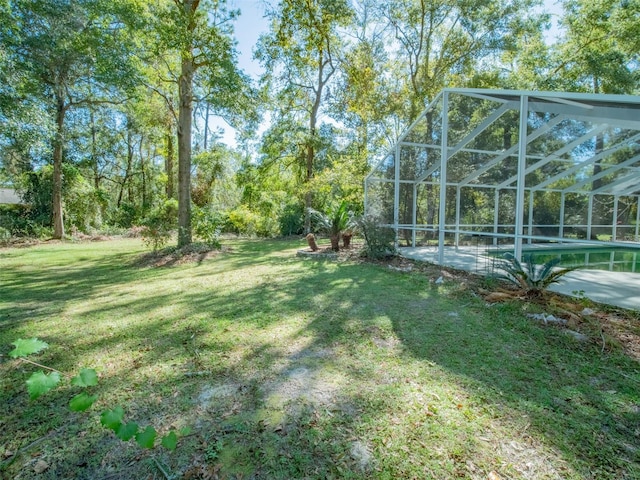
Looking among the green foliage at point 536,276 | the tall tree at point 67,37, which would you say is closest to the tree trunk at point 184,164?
the tall tree at point 67,37

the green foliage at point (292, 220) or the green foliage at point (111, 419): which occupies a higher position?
the green foliage at point (292, 220)

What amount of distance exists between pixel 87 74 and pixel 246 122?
19.6 ft

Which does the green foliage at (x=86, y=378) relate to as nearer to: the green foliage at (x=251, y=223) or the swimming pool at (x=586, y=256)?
the swimming pool at (x=586, y=256)

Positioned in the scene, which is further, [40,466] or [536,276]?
[536,276]

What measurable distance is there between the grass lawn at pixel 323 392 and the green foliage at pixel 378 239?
3638 mm

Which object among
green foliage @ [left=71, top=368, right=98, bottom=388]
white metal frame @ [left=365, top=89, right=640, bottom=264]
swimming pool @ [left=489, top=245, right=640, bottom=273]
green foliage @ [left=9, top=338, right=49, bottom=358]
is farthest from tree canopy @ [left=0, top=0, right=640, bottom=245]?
green foliage @ [left=71, top=368, right=98, bottom=388]

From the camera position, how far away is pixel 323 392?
259 cm

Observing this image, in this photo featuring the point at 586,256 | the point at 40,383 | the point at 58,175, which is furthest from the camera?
the point at 58,175

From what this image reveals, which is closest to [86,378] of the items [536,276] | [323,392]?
[323,392]

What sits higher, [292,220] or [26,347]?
[292,220]

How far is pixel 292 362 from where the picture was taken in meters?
3.09

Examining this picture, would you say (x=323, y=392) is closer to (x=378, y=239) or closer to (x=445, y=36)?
(x=378, y=239)

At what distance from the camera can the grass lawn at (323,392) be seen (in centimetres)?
191

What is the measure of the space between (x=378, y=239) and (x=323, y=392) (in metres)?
6.48
